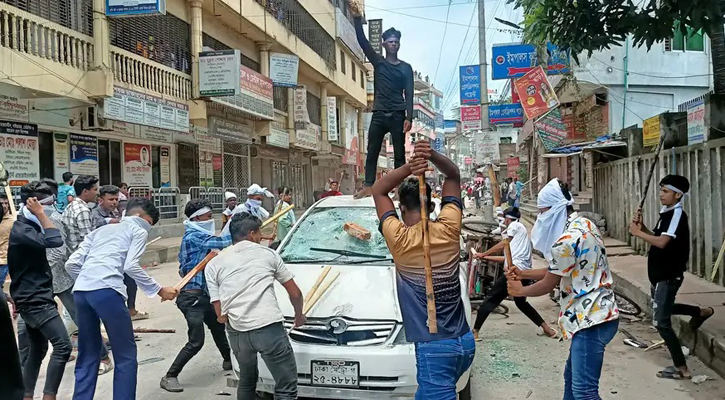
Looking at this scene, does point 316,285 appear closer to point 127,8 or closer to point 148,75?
point 127,8

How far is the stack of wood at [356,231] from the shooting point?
5.14 meters

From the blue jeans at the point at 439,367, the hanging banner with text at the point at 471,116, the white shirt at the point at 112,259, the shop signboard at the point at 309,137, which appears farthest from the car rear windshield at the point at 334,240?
the shop signboard at the point at 309,137

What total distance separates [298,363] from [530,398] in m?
2.12

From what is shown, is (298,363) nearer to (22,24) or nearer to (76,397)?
(76,397)

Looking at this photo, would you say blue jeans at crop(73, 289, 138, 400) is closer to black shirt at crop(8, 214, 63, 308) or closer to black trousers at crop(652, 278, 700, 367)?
black shirt at crop(8, 214, 63, 308)

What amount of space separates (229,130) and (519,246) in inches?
512

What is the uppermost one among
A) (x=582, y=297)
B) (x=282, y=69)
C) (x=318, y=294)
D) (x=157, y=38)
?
(x=282, y=69)

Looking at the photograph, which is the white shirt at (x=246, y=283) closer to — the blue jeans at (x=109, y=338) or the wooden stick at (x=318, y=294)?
the wooden stick at (x=318, y=294)

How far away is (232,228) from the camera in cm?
388

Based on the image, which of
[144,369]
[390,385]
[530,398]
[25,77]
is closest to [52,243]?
[144,369]

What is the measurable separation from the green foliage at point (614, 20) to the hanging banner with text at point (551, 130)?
43.3 feet

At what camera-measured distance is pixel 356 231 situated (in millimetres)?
5176

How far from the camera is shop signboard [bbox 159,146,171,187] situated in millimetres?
15961

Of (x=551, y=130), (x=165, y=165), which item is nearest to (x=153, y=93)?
(x=165, y=165)
